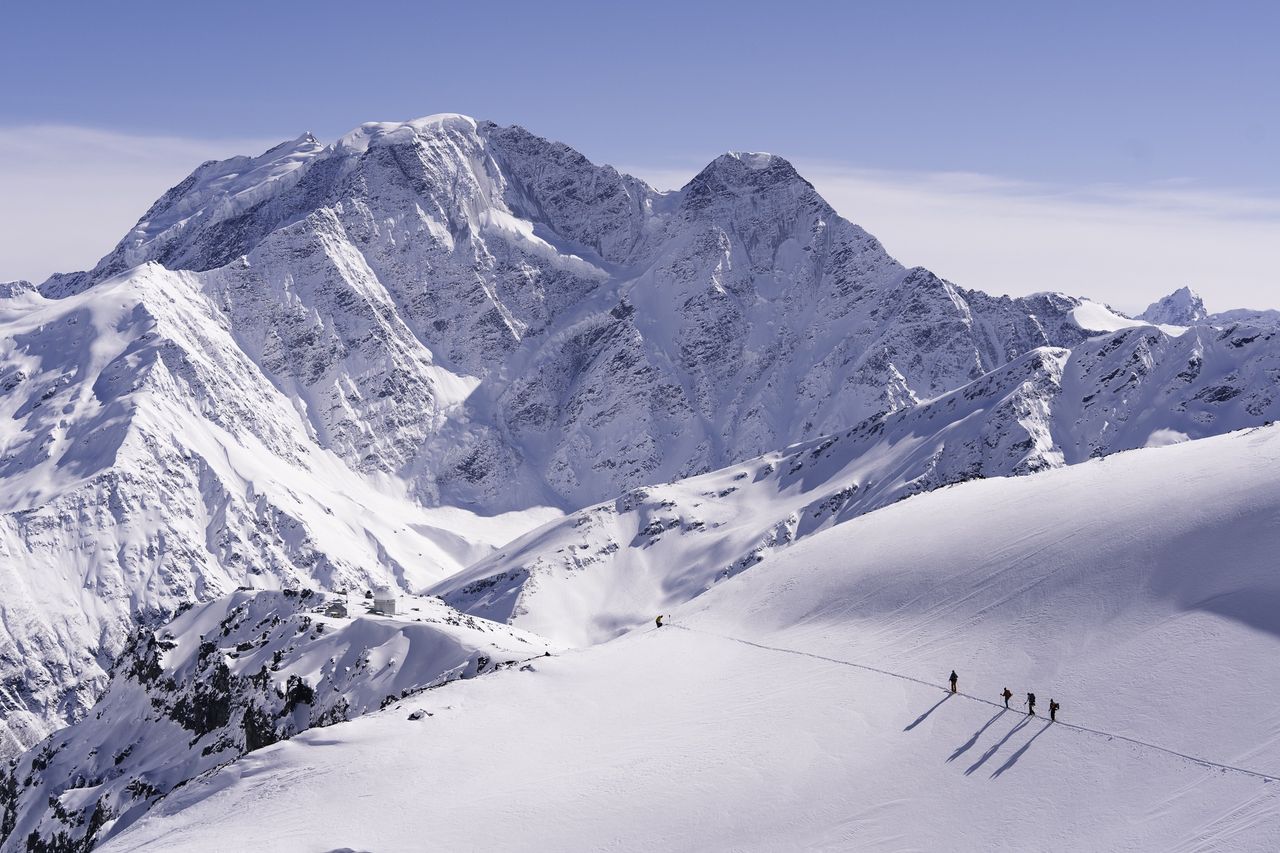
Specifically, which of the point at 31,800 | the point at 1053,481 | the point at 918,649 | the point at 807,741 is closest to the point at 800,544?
the point at 1053,481

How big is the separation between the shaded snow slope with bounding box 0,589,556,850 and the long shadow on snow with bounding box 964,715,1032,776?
46223 mm

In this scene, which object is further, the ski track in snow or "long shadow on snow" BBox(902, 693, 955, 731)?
"long shadow on snow" BBox(902, 693, 955, 731)

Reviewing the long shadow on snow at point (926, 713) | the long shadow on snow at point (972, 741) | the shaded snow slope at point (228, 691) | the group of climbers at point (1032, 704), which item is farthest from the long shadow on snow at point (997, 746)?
the shaded snow slope at point (228, 691)

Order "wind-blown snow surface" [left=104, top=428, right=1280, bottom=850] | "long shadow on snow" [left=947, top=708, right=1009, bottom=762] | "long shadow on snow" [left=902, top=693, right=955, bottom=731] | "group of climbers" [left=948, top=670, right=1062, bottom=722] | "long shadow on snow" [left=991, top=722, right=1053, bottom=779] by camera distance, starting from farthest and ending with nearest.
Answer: "long shadow on snow" [left=902, top=693, right=955, bottom=731]
"group of climbers" [left=948, top=670, right=1062, bottom=722]
"long shadow on snow" [left=947, top=708, right=1009, bottom=762]
"long shadow on snow" [left=991, top=722, right=1053, bottom=779]
"wind-blown snow surface" [left=104, top=428, right=1280, bottom=850]

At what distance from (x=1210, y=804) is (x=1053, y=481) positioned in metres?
49.6

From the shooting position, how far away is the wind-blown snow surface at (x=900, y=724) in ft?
177

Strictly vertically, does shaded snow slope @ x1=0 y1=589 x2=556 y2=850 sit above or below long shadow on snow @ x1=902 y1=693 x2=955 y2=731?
above

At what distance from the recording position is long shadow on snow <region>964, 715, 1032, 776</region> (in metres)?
57.2

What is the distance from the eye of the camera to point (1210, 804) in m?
50.6

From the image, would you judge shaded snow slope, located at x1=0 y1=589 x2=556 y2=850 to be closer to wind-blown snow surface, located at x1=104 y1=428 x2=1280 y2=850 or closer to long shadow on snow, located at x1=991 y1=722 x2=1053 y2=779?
wind-blown snow surface, located at x1=104 y1=428 x2=1280 y2=850

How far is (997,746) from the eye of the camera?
193 feet

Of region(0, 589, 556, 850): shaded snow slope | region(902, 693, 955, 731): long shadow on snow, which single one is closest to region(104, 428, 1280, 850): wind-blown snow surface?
region(902, 693, 955, 731): long shadow on snow

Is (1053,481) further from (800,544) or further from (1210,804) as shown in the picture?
(1210,804)

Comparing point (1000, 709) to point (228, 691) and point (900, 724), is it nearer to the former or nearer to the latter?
point (900, 724)
